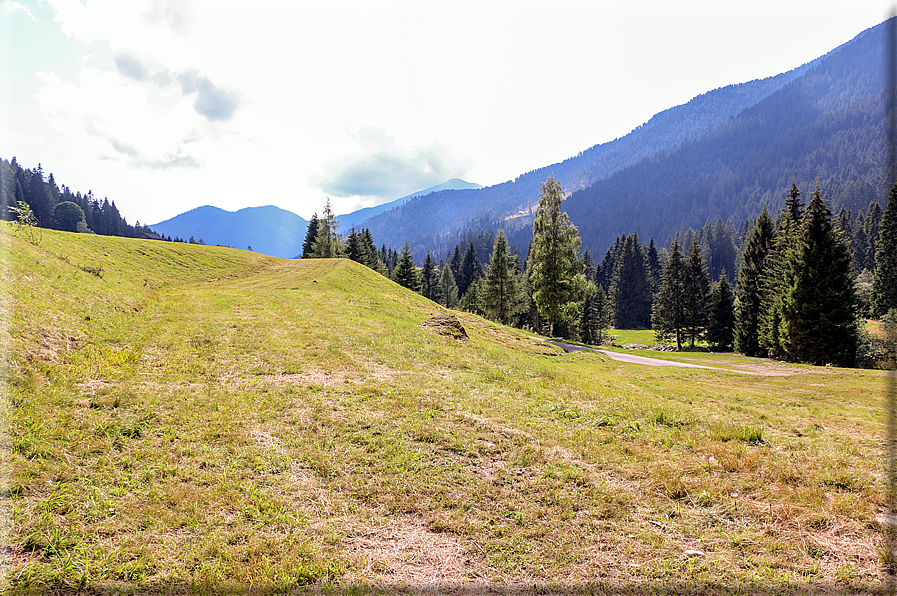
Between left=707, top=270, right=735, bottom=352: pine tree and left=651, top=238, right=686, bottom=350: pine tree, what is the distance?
6176 mm

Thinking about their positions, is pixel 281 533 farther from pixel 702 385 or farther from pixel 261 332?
pixel 702 385

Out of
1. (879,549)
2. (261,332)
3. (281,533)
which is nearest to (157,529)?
(281,533)

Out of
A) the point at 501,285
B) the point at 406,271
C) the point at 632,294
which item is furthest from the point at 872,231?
the point at 406,271

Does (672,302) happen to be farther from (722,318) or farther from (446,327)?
(446,327)

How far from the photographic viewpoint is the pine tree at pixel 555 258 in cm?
3934

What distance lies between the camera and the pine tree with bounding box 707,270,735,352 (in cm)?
5516

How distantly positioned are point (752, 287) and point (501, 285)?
3215 centimetres

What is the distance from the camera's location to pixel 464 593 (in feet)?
12.3

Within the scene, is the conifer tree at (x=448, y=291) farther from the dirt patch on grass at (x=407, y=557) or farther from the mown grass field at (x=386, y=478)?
the dirt patch on grass at (x=407, y=557)

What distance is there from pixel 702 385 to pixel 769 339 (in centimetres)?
2963

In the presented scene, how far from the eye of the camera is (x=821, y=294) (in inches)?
1127

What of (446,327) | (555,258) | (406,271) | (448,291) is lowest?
(446,327)

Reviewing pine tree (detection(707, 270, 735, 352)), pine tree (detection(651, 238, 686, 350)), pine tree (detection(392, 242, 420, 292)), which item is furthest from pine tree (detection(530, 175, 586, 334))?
pine tree (detection(651, 238, 686, 350))

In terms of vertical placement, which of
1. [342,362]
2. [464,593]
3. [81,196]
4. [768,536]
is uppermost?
[81,196]
